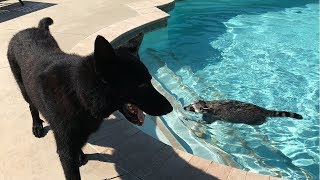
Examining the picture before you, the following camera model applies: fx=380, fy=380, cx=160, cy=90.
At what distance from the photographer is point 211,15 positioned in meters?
12.5

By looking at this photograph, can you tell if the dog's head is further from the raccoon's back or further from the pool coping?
the raccoon's back

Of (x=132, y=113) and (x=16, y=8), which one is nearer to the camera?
(x=132, y=113)

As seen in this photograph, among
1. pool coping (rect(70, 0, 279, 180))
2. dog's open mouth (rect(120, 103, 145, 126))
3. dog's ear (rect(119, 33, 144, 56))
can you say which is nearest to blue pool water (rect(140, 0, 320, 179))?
pool coping (rect(70, 0, 279, 180))

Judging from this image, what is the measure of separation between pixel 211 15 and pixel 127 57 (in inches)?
387

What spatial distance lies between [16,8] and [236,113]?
770 cm

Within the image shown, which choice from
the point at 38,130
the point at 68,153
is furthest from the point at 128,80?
the point at 38,130

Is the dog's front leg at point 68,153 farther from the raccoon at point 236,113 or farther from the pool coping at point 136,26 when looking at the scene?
the raccoon at point 236,113

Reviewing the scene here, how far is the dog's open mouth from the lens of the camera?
3.45 m

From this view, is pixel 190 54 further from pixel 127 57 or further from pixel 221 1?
pixel 127 57

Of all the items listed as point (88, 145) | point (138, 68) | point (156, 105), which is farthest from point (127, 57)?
point (88, 145)

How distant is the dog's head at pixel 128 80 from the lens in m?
2.96

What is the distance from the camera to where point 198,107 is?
6883 millimetres

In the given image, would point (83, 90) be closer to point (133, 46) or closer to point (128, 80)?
point (128, 80)

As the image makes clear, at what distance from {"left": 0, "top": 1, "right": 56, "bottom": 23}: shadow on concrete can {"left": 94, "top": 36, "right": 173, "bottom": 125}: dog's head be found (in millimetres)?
7920
